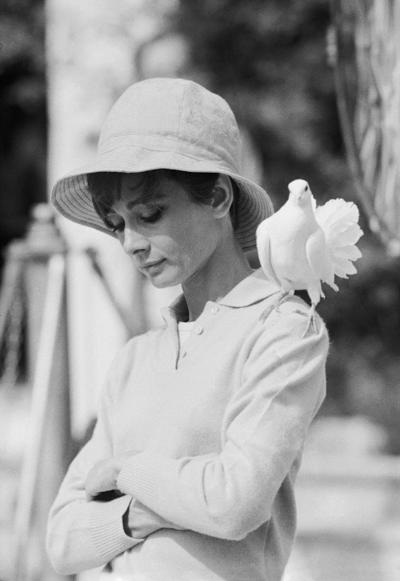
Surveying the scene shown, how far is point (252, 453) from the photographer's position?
1266 mm

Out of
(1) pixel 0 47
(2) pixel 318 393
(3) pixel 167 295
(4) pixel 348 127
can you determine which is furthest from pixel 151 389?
(1) pixel 0 47

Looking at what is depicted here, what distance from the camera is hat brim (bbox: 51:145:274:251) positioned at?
137 centimetres

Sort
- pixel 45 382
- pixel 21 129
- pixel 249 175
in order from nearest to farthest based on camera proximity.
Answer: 1. pixel 45 382
2. pixel 249 175
3. pixel 21 129

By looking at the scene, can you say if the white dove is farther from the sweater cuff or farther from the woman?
the sweater cuff

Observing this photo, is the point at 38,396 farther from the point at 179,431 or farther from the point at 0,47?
the point at 0,47

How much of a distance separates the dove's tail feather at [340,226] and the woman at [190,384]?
0.07 m

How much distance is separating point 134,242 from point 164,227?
0.04m

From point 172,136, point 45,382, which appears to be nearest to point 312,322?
point 172,136

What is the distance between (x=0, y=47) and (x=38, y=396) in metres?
5.10

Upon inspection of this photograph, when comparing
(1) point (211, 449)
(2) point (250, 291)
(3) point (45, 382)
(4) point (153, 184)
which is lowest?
(3) point (45, 382)

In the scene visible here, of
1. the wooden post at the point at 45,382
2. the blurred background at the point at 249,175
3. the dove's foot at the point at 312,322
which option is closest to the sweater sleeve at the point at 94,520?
the dove's foot at the point at 312,322

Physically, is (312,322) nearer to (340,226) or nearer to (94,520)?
(340,226)

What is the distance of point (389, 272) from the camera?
8344mm

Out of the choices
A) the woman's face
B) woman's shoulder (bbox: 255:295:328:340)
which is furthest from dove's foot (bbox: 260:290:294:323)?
the woman's face
